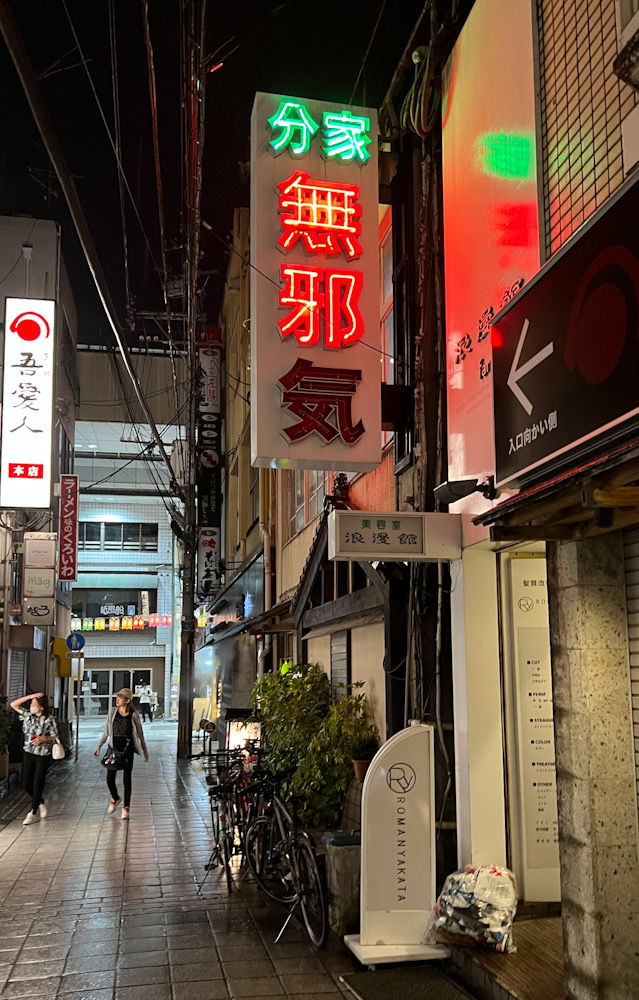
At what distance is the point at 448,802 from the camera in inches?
303

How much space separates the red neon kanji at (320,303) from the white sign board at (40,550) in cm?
1365

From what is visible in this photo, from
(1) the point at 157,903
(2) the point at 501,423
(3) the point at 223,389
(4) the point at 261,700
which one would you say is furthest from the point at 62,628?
(2) the point at 501,423

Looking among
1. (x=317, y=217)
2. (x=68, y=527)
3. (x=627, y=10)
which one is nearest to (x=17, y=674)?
(x=68, y=527)

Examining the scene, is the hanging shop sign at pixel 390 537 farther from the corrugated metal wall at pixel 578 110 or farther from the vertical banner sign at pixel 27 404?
the vertical banner sign at pixel 27 404

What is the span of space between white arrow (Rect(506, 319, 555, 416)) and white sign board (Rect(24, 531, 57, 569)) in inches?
645

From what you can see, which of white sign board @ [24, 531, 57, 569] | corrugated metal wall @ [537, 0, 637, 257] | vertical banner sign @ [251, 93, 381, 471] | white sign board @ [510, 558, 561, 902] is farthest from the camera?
white sign board @ [24, 531, 57, 569]

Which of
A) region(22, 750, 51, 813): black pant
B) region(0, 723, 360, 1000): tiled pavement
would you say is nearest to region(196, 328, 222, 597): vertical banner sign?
region(22, 750, 51, 813): black pant

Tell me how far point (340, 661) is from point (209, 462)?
16.4m

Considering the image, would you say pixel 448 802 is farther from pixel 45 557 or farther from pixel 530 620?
pixel 45 557

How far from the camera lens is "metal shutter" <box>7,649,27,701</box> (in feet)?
70.2

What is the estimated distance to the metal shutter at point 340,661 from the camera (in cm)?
1129

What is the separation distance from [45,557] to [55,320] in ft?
18.9

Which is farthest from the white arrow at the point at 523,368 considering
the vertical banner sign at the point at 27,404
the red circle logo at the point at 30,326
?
the red circle logo at the point at 30,326

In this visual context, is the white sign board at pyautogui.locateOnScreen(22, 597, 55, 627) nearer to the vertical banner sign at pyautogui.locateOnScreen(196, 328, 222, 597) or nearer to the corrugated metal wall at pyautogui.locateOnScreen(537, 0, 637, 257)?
the vertical banner sign at pyautogui.locateOnScreen(196, 328, 222, 597)
